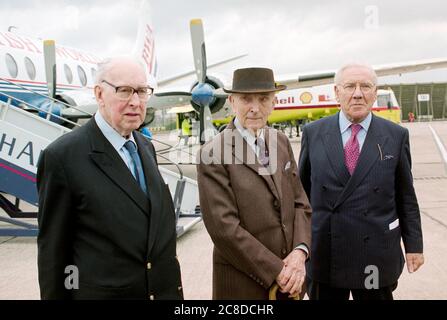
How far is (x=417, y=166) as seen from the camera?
1309 cm

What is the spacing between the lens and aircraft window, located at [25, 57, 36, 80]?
10695 mm

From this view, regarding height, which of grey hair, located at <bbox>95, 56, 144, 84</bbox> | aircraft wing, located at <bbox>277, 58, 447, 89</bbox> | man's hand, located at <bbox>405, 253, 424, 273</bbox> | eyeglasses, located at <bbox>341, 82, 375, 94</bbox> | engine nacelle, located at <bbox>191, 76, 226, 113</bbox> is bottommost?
man's hand, located at <bbox>405, 253, 424, 273</bbox>

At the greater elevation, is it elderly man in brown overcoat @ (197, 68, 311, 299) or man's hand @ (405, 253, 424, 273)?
elderly man in brown overcoat @ (197, 68, 311, 299)

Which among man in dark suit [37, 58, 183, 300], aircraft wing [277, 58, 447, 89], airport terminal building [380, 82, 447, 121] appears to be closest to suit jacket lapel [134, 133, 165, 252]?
man in dark suit [37, 58, 183, 300]

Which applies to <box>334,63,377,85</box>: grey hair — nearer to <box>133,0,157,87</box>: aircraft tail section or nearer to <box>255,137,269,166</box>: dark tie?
<box>255,137,269,166</box>: dark tie

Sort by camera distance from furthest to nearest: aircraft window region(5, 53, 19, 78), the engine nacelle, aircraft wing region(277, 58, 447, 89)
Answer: aircraft wing region(277, 58, 447, 89)
the engine nacelle
aircraft window region(5, 53, 19, 78)

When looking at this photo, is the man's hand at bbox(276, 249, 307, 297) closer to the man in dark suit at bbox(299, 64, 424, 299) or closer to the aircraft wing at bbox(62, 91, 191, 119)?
the man in dark suit at bbox(299, 64, 424, 299)

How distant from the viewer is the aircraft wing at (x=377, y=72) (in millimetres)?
14391

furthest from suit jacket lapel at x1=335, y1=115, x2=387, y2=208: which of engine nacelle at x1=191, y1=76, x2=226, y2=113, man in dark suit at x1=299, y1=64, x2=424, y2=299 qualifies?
engine nacelle at x1=191, y1=76, x2=226, y2=113

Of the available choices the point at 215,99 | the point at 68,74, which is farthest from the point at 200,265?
the point at 68,74

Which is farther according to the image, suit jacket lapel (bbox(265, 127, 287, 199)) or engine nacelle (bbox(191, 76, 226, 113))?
engine nacelle (bbox(191, 76, 226, 113))

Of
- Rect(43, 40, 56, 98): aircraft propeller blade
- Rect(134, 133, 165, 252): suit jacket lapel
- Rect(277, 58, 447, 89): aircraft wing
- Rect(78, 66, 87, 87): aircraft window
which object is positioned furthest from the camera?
Rect(277, 58, 447, 89): aircraft wing

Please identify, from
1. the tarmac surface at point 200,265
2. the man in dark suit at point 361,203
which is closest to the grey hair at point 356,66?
the man in dark suit at point 361,203
